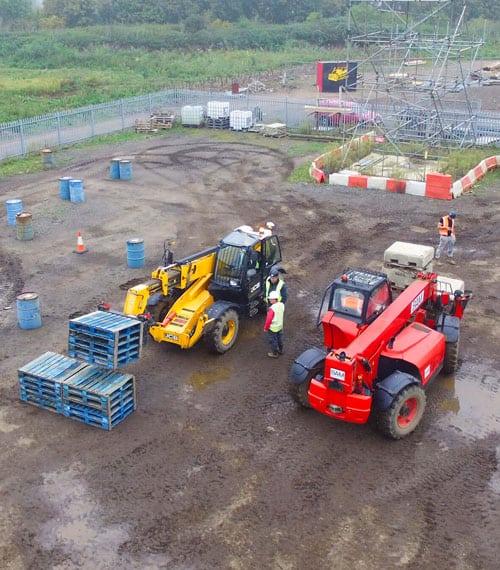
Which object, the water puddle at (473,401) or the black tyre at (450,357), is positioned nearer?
the water puddle at (473,401)

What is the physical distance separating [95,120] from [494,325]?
24.9 meters

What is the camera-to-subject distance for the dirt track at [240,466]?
25.7ft

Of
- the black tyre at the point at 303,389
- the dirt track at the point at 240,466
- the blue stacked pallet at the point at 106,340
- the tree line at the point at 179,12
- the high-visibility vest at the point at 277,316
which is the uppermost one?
the tree line at the point at 179,12

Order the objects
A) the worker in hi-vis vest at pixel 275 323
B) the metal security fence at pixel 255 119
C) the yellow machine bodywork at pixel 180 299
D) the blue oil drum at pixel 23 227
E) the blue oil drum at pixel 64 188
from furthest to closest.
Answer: the metal security fence at pixel 255 119 < the blue oil drum at pixel 64 188 < the blue oil drum at pixel 23 227 < the worker in hi-vis vest at pixel 275 323 < the yellow machine bodywork at pixel 180 299

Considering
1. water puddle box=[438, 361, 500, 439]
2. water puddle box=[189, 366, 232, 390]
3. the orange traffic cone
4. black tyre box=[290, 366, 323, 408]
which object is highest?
black tyre box=[290, 366, 323, 408]

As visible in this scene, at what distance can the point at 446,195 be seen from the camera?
21969 millimetres

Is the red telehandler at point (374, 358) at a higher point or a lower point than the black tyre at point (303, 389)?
higher

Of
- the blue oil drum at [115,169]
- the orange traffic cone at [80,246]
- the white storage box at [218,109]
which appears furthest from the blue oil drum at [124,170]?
the white storage box at [218,109]

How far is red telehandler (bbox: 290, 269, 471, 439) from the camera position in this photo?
9.39m

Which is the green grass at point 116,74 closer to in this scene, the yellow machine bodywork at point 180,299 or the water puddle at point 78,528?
the yellow machine bodywork at point 180,299

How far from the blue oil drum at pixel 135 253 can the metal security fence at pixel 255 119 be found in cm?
1261

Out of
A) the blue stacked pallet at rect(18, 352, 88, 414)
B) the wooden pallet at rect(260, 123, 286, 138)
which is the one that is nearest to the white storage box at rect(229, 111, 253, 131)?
the wooden pallet at rect(260, 123, 286, 138)

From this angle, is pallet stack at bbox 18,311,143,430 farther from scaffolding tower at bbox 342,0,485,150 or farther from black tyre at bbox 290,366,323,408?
scaffolding tower at bbox 342,0,485,150

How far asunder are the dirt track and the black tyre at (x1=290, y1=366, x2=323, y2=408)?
247 millimetres
